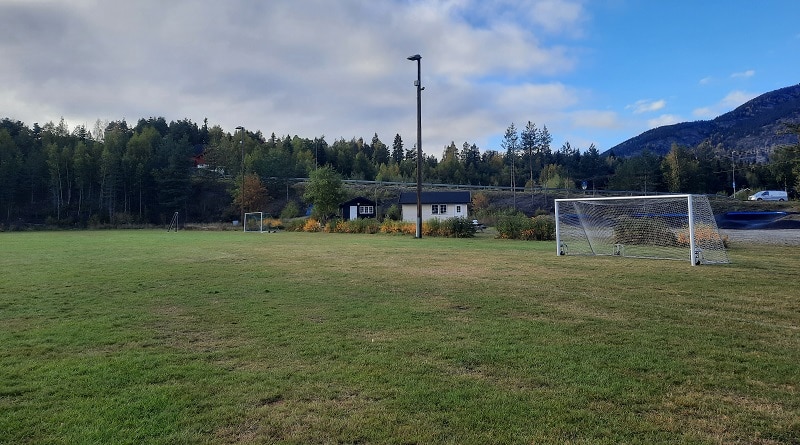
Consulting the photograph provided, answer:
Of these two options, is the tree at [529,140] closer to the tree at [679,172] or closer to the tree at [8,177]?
the tree at [679,172]

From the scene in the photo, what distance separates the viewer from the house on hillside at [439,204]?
52.9 m

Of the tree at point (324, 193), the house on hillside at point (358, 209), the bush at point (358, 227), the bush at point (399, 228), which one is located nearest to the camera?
the bush at point (399, 228)

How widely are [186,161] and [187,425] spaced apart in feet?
244

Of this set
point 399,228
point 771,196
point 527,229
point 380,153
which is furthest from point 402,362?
point 380,153

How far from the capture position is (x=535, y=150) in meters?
99.8

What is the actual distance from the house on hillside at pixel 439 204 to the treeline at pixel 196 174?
49.9ft

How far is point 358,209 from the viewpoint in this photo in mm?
56031

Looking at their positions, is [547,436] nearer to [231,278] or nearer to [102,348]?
[102,348]

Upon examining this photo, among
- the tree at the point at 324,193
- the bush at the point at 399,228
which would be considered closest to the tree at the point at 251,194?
the tree at the point at 324,193

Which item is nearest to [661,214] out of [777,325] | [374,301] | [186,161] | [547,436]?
[777,325]

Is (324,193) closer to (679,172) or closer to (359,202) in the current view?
(359,202)

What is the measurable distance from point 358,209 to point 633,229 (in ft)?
132

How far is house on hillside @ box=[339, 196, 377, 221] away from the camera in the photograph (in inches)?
2184

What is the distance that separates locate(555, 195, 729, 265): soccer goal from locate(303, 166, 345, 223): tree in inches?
1052
